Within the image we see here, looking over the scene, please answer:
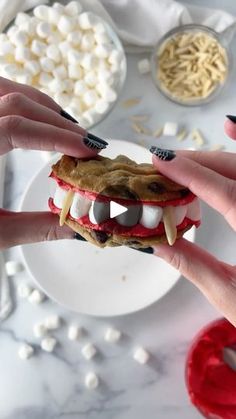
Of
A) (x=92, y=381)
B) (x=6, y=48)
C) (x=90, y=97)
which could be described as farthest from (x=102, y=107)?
(x=92, y=381)

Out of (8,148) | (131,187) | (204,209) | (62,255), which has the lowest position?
(62,255)

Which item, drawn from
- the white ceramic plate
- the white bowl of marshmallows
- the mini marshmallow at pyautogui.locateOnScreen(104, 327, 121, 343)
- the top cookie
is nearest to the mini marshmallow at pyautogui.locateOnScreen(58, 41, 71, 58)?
the white bowl of marshmallows

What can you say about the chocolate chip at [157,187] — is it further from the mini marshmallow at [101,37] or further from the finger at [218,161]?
the mini marshmallow at [101,37]

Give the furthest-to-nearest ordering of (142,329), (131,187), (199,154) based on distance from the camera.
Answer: (142,329) < (199,154) < (131,187)

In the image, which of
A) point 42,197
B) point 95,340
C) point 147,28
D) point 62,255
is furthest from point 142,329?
point 147,28

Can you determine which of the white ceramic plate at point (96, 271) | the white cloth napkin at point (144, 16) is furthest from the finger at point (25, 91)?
the white cloth napkin at point (144, 16)

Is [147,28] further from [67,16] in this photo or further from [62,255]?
[62,255]
